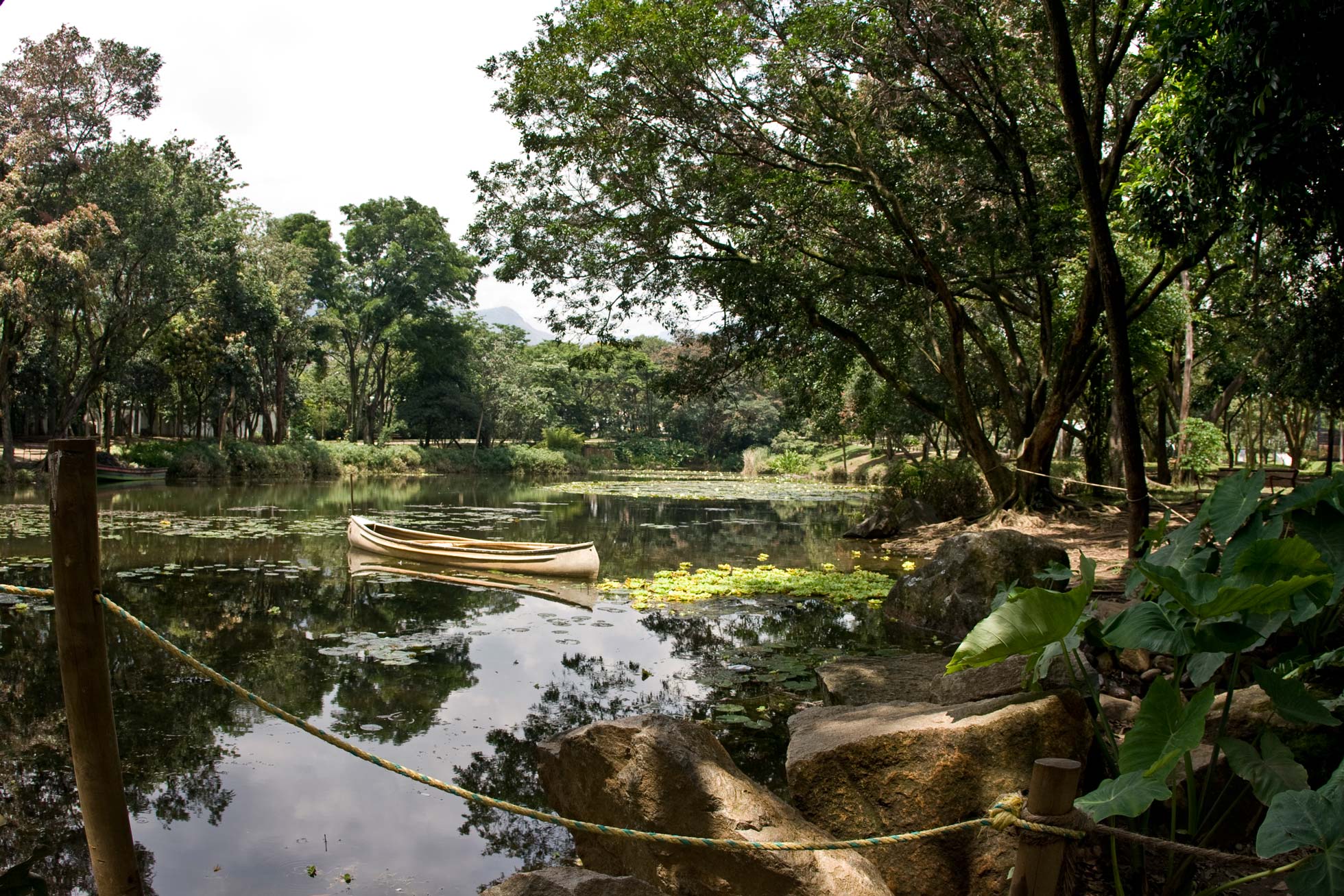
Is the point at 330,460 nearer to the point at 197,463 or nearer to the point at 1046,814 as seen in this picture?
the point at 197,463

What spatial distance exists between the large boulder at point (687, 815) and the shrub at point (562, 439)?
1632 inches

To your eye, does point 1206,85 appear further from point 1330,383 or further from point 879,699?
point 1330,383

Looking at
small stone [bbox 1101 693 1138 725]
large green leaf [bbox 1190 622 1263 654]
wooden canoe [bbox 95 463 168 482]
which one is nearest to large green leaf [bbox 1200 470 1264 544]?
large green leaf [bbox 1190 622 1263 654]

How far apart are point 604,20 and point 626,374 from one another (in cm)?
4009

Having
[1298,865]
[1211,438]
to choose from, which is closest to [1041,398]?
[1211,438]

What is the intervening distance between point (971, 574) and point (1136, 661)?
7.91 feet

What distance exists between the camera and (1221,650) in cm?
247

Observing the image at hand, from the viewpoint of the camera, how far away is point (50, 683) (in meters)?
5.81

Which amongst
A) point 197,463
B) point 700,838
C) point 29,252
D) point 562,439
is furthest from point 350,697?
point 562,439

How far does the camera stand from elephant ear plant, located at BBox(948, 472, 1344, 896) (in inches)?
78.5

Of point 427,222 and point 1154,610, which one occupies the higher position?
point 427,222

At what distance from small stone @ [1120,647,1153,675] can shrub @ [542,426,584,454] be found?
3995 centimetres

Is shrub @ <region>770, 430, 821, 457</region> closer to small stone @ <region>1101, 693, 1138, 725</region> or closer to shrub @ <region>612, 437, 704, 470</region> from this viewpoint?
shrub @ <region>612, 437, 704, 470</region>

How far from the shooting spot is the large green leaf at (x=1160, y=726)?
87.2 inches
